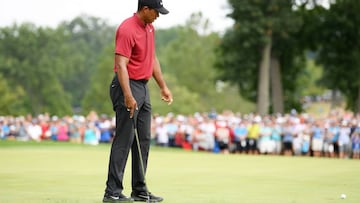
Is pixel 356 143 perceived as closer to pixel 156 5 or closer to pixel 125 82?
pixel 156 5

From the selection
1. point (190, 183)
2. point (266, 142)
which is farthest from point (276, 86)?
point (190, 183)

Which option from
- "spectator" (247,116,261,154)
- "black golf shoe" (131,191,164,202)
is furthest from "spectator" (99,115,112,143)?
"black golf shoe" (131,191,164,202)

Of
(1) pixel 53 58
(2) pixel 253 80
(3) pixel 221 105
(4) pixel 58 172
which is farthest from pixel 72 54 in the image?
(4) pixel 58 172

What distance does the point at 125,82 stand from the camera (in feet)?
29.4

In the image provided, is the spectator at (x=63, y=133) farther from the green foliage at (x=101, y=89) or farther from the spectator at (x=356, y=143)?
the green foliage at (x=101, y=89)

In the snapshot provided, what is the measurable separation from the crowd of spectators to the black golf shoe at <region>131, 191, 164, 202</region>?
19.5m

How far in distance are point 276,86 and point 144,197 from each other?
40.9m

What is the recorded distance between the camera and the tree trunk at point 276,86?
1953 inches

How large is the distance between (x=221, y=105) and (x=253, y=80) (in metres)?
42.9

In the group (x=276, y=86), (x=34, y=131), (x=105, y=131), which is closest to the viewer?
(x=105, y=131)

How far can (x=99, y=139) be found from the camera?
117ft

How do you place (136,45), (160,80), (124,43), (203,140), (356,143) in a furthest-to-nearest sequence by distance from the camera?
(203,140) < (356,143) < (160,80) < (136,45) < (124,43)

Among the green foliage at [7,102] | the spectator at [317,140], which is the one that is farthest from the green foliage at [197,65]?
the spectator at [317,140]

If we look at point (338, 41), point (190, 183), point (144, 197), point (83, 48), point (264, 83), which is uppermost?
point (83, 48)
